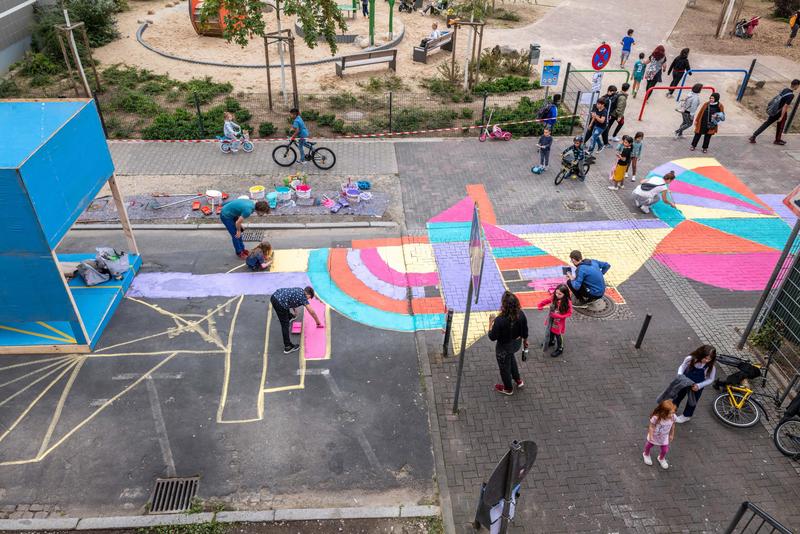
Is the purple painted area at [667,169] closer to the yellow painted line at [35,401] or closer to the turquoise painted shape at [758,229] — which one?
the turquoise painted shape at [758,229]

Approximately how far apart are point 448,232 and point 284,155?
5.51 m

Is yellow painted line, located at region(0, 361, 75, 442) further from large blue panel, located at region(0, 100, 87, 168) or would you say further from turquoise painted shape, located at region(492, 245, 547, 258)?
turquoise painted shape, located at region(492, 245, 547, 258)

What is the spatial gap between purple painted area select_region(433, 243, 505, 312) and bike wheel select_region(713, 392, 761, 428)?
404cm

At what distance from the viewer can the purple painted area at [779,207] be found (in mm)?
13695

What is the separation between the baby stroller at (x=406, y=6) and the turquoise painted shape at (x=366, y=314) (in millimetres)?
23597

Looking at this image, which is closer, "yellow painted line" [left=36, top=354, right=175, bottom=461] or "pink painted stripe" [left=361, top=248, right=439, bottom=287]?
"yellow painted line" [left=36, top=354, right=175, bottom=461]

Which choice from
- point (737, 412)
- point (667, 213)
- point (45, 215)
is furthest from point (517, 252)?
point (45, 215)

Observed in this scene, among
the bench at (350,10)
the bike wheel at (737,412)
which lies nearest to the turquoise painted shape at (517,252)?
the bike wheel at (737,412)

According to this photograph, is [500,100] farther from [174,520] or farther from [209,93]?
[174,520]

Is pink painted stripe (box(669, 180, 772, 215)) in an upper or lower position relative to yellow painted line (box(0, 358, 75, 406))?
upper

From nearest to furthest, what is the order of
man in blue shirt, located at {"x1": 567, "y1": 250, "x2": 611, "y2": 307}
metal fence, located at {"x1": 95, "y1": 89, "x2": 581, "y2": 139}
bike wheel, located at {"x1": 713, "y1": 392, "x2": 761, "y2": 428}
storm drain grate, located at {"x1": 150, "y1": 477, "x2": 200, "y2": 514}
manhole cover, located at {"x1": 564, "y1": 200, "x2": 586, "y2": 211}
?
storm drain grate, located at {"x1": 150, "y1": 477, "x2": 200, "y2": 514}
bike wheel, located at {"x1": 713, "y1": 392, "x2": 761, "y2": 428}
man in blue shirt, located at {"x1": 567, "y1": 250, "x2": 611, "y2": 307}
manhole cover, located at {"x1": 564, "y1": 200, "x2": 586, "y2": 211}
metal fence, located at {"x1": 95, "y1": 89, "x2": 581, "y2": 139}

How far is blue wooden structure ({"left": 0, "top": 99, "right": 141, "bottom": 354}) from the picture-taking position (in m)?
8.12

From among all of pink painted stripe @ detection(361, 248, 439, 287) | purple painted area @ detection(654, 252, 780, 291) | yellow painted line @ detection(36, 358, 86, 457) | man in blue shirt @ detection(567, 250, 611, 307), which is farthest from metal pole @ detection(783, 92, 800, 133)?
yellow painted line @ detection(36, 358, 86, 457)

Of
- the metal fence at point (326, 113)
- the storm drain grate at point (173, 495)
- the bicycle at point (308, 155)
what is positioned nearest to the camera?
the storm drain grate at point (173, 495)
